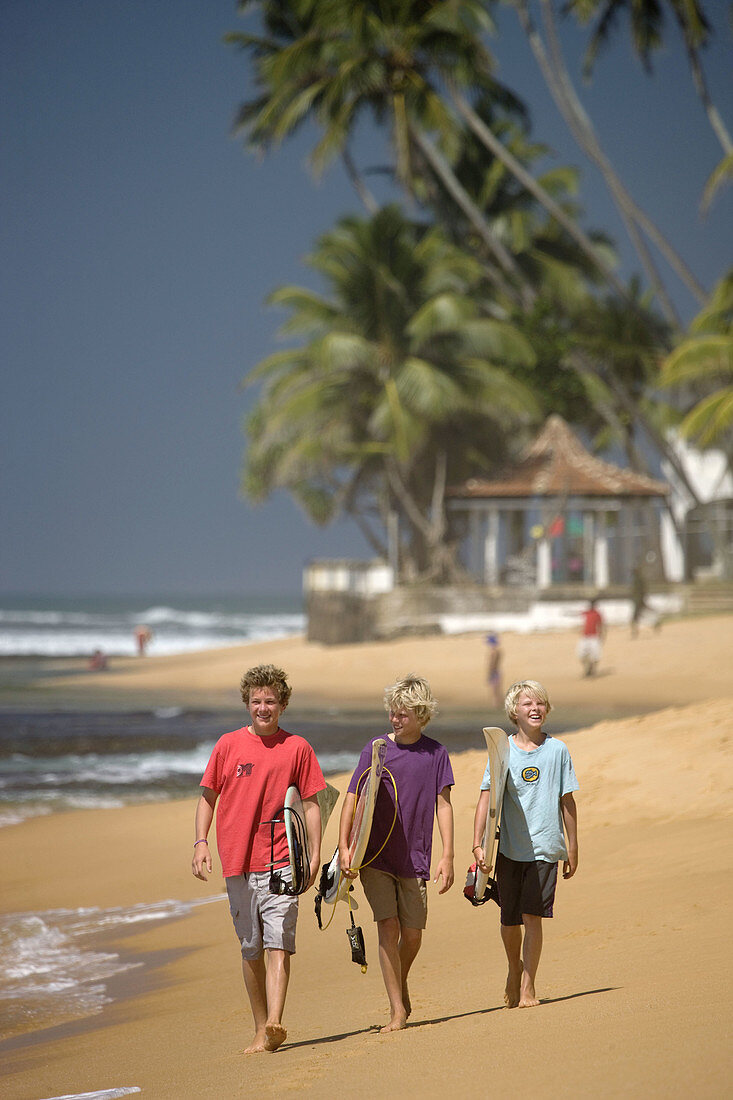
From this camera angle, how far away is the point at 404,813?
4543 millimetres

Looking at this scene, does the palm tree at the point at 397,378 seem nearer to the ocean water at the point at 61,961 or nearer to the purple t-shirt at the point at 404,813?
the ocean water at the point at 61,961

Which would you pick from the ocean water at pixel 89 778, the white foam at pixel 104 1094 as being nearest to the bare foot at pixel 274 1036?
the white foam at pixel 104 1094

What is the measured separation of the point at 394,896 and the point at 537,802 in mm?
653

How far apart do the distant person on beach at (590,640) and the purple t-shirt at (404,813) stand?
1795 centimetres

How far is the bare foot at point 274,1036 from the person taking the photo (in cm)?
446

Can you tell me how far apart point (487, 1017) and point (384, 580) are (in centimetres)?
3150

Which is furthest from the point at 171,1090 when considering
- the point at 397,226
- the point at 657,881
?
the point at 397,226

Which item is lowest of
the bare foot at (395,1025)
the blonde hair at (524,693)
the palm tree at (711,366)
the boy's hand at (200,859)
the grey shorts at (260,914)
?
the bare foot at (395,1025)

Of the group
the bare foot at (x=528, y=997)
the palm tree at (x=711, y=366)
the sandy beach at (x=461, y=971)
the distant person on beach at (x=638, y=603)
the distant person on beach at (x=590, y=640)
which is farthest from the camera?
the palm tree at (x=711, y=366)

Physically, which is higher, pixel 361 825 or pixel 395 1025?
pixel 361 825

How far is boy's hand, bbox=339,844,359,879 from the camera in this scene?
4446mm

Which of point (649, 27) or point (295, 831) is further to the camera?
point (649, 27)

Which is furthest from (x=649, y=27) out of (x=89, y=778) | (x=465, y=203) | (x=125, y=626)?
(x=125, y=626)

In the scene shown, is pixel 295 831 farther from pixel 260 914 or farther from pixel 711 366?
pixel 711 366
